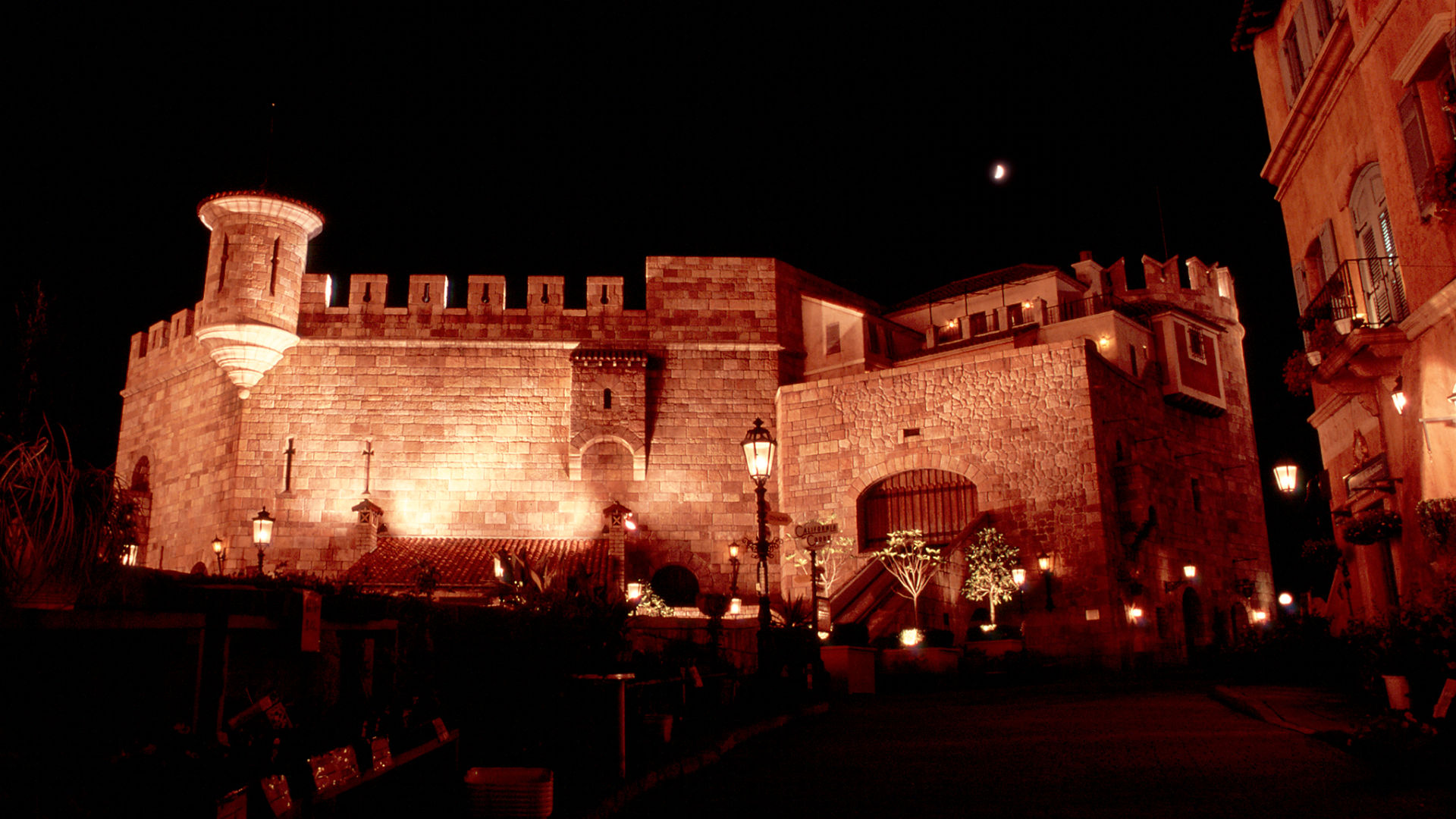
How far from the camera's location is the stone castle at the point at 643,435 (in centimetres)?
1962

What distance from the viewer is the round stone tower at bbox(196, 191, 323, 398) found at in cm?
2056

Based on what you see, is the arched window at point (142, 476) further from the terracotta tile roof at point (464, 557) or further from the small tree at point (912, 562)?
the small tree at point (912, 562)

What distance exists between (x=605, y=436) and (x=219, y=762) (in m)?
17.9

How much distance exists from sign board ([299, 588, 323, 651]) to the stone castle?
51.0 ft

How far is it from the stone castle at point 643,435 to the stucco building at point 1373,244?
20.6ft

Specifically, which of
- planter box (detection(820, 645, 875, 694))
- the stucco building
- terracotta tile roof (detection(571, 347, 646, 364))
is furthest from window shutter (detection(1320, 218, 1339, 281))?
terracotta tile roof (detection(571, 347, 646, 364))

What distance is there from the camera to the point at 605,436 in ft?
69.7

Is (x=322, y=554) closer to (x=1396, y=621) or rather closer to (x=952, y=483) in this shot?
(x=952, y=483)

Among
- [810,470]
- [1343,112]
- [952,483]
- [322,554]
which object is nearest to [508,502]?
[322,554]

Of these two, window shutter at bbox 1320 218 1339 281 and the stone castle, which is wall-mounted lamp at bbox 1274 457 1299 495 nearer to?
window shutter at bbox 1320 218 1339 281

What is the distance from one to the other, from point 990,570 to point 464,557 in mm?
10215

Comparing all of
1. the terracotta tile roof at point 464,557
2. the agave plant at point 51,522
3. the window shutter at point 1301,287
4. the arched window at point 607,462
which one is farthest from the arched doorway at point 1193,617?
the agave plant at point 51,522

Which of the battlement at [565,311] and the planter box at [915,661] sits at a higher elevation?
the battlement at [565,311]

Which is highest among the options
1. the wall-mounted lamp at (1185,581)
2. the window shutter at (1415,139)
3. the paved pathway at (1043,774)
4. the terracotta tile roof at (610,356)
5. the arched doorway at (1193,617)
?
the terracotta tile roof at (610,356)
